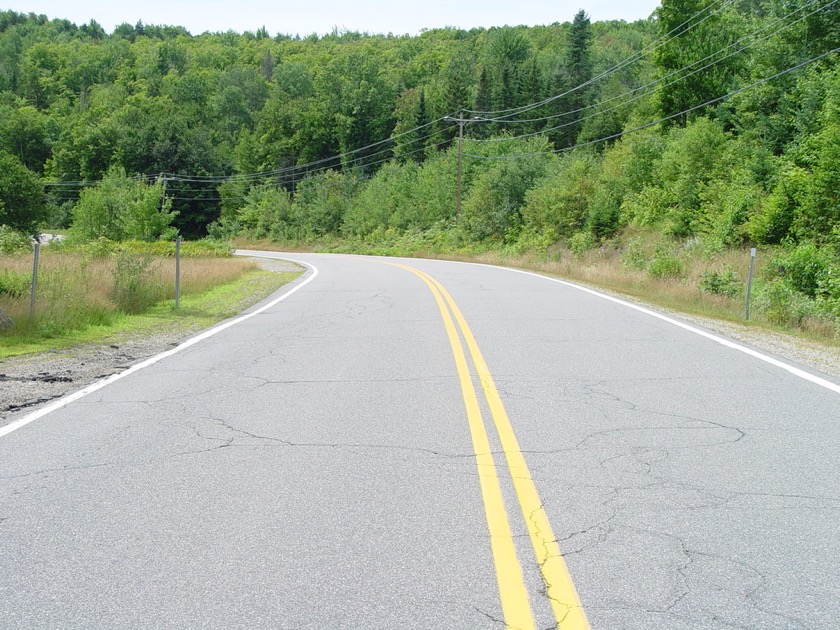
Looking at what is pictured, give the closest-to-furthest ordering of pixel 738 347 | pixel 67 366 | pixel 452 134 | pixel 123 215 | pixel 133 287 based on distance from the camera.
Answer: pixel 67 366 → pixel 738 347 → pixel 133 287 → pixel 123 215 → pixel 452 134

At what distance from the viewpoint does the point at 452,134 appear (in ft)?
277

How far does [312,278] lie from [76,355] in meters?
16.5

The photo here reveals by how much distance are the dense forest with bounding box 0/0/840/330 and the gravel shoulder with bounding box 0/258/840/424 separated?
18.7 ft

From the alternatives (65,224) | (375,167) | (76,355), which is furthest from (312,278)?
(65,224)

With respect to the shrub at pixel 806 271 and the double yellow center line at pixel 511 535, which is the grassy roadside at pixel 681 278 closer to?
the shrub at pixel 806 271

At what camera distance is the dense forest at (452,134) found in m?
30.3

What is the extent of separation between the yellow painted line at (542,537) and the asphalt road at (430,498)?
0.02 m

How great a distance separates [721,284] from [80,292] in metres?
14.6

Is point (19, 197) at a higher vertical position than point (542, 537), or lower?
higher

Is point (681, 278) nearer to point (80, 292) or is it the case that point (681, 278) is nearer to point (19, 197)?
point (80, 292)

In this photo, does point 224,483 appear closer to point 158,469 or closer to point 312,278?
point 158,469

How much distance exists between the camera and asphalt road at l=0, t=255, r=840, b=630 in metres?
3.46

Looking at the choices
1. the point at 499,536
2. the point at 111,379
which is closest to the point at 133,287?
the point at 111,379

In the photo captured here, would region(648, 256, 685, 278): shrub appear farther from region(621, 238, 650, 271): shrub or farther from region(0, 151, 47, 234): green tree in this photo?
region(0, 151, 47, 234): green tree
